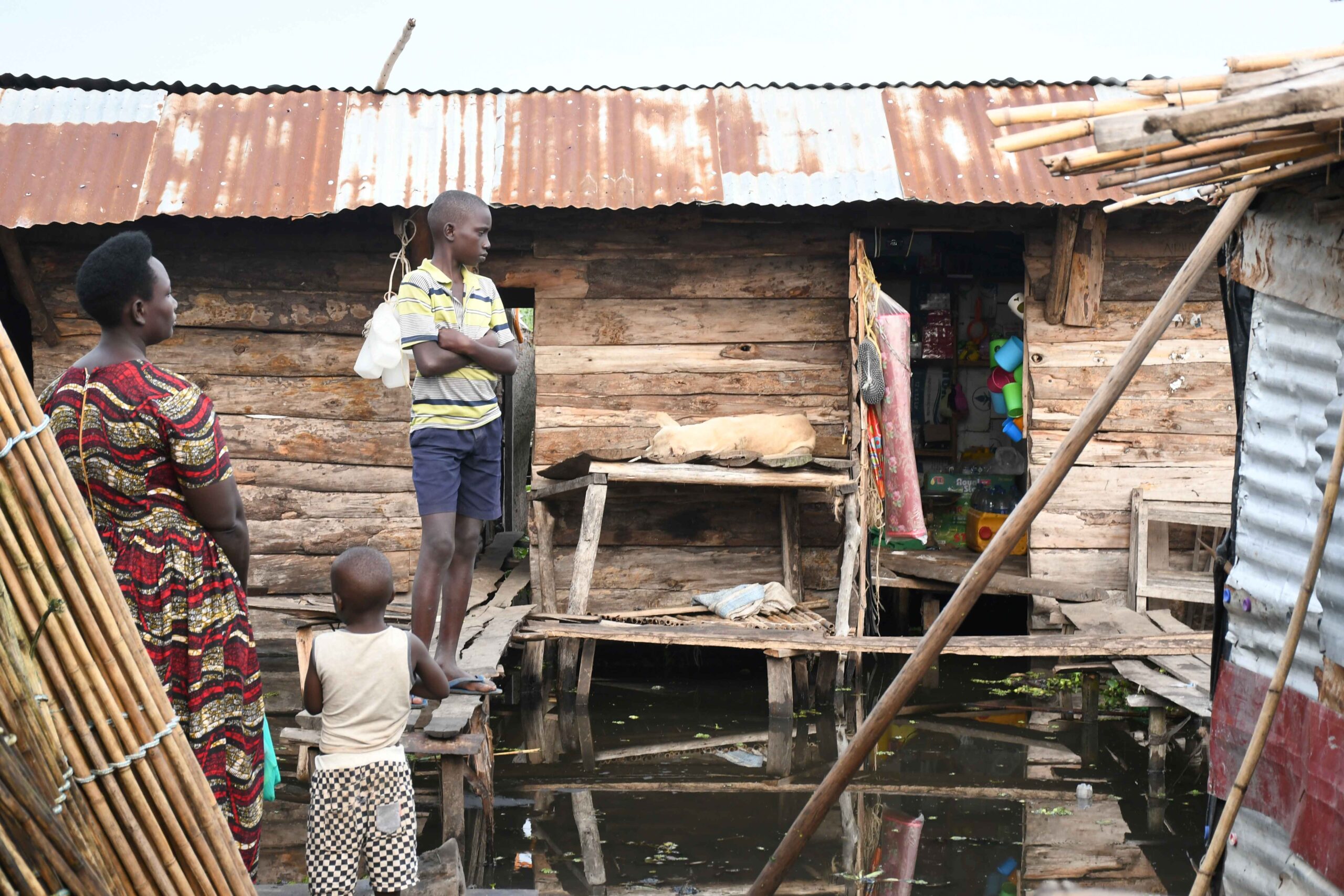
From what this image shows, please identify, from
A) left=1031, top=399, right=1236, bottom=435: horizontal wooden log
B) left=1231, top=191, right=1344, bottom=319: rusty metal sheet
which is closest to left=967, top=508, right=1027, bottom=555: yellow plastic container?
left=1031, top=399, right=1236, bottom=435: horizontal wooden log

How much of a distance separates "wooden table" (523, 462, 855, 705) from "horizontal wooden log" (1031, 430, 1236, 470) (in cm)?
155

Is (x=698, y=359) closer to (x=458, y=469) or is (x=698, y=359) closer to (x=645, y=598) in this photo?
(x=645, y=598)

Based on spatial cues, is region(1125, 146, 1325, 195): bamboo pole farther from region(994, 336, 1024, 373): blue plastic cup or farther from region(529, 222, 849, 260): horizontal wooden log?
region(994, 336, 1024, 373): blue plastic cup

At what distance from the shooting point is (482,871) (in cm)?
468

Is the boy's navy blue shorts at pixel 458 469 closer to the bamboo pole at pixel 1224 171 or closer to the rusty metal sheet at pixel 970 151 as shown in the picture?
the bamboo pole at pixel 1224 171

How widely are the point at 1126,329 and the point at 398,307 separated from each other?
5.45 metres

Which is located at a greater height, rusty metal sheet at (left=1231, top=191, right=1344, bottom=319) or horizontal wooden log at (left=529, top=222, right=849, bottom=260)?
horizontal wooden log at (left=529, top=222, right=849, bottom=260)

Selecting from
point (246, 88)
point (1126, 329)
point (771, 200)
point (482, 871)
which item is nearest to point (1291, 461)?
point (482, 871)

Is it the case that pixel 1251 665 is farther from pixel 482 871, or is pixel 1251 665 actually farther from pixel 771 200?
pixel 771 200

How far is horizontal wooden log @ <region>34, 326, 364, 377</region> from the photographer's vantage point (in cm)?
783

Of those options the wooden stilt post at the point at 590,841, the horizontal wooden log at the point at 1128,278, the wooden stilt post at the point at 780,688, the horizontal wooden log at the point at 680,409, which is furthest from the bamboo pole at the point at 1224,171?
the horizontal wooden log at the point at 1128,278

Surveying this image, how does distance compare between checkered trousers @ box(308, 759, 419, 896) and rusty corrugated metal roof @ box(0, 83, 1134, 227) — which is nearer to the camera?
checkered trousers @ box(308, 759, 419, 896)

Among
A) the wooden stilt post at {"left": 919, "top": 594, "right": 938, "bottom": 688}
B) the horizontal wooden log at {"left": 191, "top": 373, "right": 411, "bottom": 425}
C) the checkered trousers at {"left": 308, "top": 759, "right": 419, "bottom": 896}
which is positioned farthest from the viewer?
the wooden stilt post at {"left": 919, "top": 594, "right": 938, "bottom": 688}

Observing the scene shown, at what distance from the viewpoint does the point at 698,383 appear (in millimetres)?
8078
